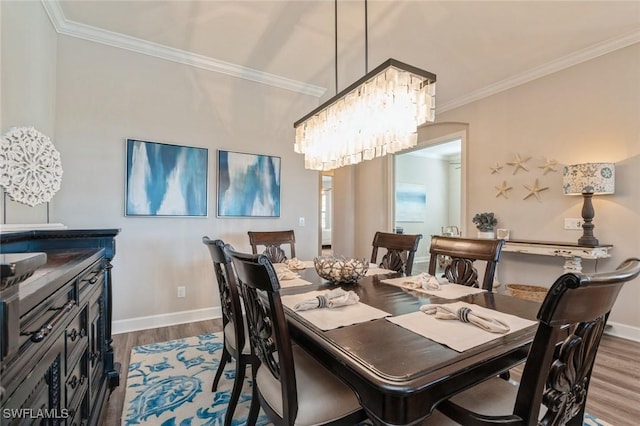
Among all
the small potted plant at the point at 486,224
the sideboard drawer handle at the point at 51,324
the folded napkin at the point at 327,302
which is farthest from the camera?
the small potted plant at the point at 486,224

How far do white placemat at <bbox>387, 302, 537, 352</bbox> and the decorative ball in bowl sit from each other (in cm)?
59

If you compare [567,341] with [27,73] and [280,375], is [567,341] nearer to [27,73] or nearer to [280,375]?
[280,375]

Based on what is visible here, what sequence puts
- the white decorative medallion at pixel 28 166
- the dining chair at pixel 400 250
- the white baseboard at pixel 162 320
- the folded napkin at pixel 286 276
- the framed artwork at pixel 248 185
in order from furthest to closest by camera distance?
the framed artwork at pixel 248 185
the white baseboard at pixel 162 320
the dining chair at pixel 400 250
the folded napkin at pixel 286 276
the white decorative medallion at pixel 28 166

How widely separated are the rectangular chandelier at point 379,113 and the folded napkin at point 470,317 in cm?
113

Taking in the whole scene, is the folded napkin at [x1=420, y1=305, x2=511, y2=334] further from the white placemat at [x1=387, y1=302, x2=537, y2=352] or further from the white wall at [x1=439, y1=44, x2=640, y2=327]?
the white wall at [x1=439, y1=44, x2=640, y2=327]

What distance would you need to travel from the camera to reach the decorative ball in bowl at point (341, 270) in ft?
6.09

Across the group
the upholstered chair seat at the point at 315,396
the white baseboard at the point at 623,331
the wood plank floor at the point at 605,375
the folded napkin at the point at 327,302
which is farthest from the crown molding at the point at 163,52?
the white baseboard at the point at 623,331

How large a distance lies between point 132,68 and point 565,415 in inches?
157

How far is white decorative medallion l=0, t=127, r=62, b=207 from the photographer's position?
1.85 meters

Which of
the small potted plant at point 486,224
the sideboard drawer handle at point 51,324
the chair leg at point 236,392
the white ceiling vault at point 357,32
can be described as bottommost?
the chair leg at point 236,392

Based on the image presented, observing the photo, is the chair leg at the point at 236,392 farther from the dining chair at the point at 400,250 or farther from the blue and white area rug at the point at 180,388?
the dining chair at the point at 400,250

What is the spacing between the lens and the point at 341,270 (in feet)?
6.08

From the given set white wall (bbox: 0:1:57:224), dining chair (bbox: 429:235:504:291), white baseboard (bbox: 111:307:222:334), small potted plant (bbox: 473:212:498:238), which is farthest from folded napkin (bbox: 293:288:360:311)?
small potted plant (bbox: 473:212:498:238)

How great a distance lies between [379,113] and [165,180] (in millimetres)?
2391
